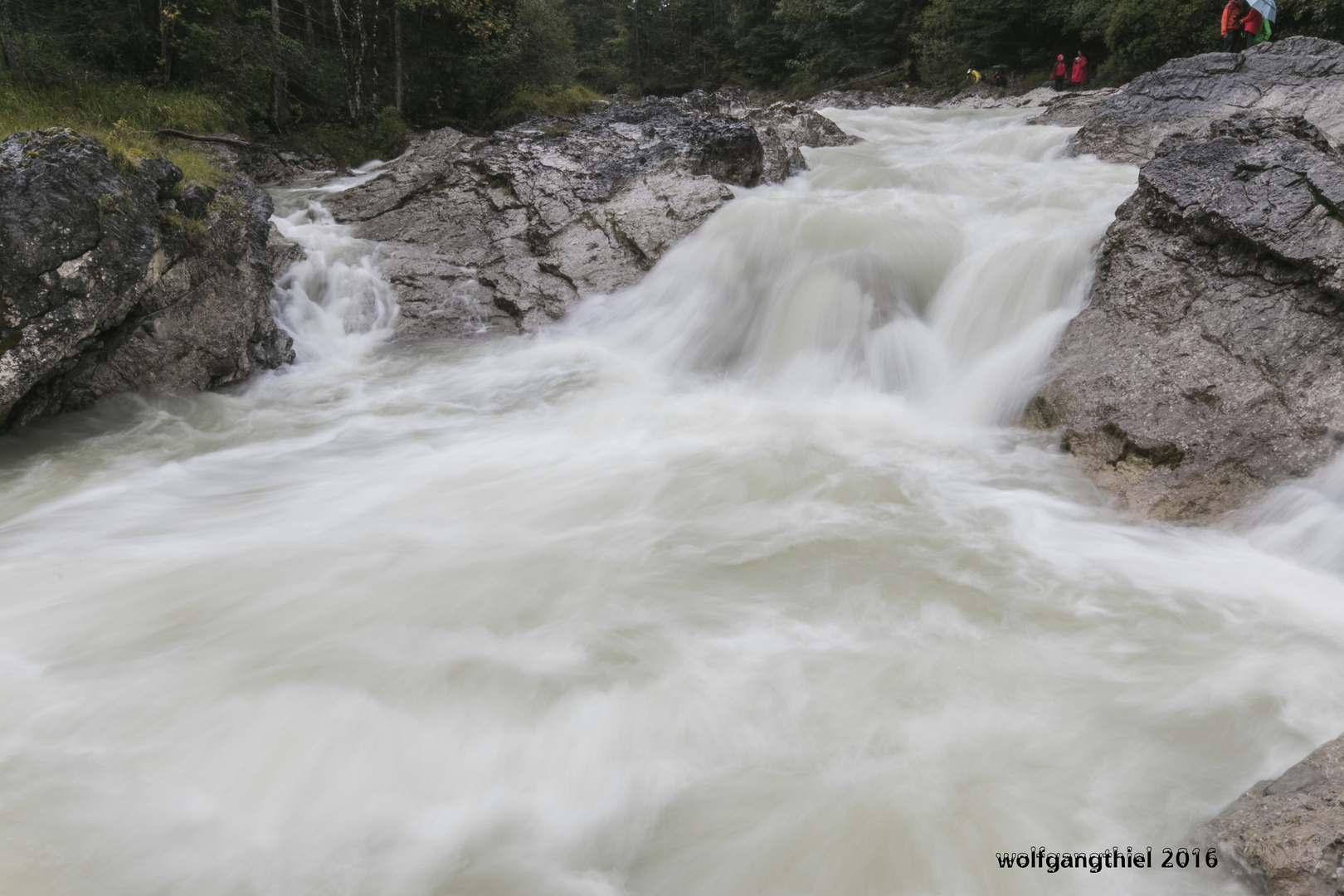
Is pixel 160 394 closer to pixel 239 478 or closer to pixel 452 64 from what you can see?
pixel 239 478

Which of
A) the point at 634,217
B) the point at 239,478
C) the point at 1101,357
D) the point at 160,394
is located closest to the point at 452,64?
the point at 634,217

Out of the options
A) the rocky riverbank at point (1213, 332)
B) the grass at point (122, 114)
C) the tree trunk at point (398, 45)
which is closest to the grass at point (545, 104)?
the tree trunk at point (398, 45)

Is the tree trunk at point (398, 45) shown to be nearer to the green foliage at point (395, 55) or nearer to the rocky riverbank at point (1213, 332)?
the green foliage at point (395, 55)

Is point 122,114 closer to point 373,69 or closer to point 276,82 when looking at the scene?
point 276,82

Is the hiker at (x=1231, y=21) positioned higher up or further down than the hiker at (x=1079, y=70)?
further down

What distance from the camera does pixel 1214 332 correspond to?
201 inches

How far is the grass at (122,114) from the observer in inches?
231

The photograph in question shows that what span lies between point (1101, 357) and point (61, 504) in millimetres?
7197

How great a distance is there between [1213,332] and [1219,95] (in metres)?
8.58

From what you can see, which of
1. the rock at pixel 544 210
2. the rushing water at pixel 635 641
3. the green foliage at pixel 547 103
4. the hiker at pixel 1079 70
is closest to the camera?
the rushing water at pixel 635 641

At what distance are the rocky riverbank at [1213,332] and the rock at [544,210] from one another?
4.75m

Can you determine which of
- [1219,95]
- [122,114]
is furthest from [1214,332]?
[122,114]

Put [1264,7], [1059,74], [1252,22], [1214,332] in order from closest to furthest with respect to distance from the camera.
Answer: [1214,332], [1264,7], [1252,22], [1059,74]

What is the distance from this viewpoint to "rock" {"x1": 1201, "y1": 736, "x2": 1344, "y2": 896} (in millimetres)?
1981
